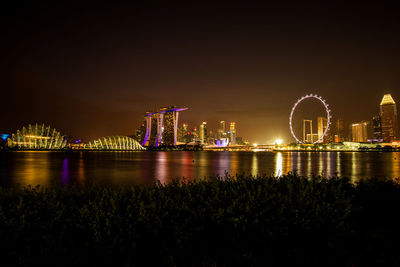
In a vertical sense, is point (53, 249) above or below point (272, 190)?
below

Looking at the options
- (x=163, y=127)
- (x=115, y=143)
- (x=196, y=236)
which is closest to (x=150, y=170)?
(x=196, y=236)

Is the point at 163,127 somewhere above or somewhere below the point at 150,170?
above

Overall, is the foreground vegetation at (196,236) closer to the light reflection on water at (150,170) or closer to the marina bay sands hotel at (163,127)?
the light reflection on water at (150,170)

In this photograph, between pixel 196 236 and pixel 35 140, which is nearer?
pixel 196 236

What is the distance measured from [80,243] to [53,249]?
0.35 m

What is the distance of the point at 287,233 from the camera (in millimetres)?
3900

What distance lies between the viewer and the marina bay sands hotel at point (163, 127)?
175 m

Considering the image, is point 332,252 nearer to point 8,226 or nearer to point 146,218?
point 146,218

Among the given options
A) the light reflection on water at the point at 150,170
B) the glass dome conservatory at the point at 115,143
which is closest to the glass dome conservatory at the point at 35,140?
the glass dome conservatory at the point at 115,143

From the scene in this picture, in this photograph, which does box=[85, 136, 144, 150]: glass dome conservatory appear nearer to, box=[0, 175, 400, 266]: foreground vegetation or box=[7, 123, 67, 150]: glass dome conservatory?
box=[7, 123, 67, 150]: glass dome conservatory

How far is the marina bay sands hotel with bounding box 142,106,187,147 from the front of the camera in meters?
175

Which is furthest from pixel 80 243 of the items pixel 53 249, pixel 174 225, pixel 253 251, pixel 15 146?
pixel 15 146

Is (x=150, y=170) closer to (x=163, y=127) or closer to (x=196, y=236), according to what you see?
(x=196, y=236)

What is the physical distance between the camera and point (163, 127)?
18788cm
